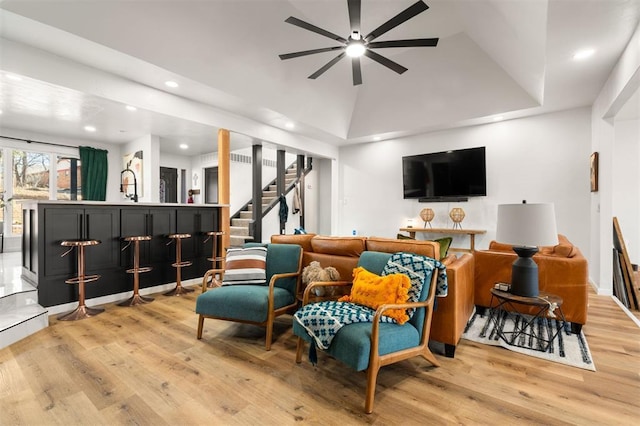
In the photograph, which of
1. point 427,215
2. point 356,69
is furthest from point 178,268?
point 427,215

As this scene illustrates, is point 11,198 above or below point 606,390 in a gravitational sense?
above

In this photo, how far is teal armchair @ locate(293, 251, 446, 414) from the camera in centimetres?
177

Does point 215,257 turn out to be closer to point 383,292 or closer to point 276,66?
point 276,66

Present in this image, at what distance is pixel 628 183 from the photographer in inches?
176

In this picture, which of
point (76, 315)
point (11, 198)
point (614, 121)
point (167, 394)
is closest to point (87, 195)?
point (11, 198)

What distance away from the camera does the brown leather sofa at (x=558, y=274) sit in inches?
110

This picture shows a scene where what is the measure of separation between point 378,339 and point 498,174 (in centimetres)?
520

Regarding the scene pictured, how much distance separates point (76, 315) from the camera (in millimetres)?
3256

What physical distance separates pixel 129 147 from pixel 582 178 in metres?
8.91

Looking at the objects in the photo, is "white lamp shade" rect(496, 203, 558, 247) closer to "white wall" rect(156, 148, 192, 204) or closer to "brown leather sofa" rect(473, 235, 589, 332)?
"brown leather sofa" rect(473, 235, 589, 332)

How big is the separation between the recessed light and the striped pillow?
157 inches

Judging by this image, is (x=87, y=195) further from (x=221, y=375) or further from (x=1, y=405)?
(x=221, y=375)

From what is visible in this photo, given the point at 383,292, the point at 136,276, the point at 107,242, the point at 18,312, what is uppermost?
the point at 107,242

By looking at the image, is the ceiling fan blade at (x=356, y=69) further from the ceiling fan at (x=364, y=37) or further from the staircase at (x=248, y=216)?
the staircase at (x=248, y=216)
